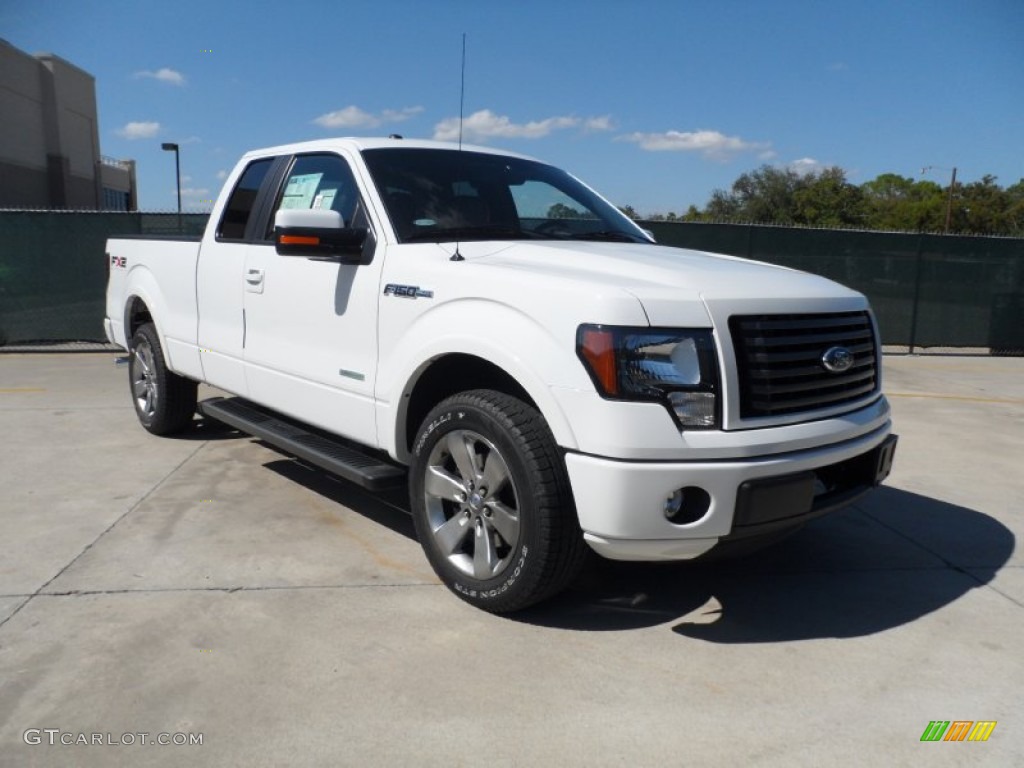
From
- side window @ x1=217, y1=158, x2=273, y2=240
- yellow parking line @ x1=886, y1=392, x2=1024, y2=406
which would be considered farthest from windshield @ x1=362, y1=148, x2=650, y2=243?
yellow parking line @ x1=886, y1=392, x2=1024, y2=406

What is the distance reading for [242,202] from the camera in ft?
17.0

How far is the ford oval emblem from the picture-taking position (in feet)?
10.8

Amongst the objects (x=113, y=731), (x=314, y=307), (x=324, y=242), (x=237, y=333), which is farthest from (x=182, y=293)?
(x=113, y=731)

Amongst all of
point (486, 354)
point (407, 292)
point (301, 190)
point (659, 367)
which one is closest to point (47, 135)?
→ point (301, 190)

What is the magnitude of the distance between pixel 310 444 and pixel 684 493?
7.24 ft

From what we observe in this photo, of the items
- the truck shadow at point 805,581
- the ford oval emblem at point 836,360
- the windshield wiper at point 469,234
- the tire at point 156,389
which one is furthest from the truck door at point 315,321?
the ford oval emblem at point 836,360

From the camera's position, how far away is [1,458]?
18.7 feet

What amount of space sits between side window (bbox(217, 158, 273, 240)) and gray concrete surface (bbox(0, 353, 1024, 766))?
5.19 feet

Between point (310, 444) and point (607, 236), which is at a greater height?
point (607, 236)

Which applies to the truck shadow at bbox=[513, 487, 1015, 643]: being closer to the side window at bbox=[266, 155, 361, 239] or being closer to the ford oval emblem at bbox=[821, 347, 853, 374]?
the ford oval emblem at bbox=[821, 347, 853, 374]

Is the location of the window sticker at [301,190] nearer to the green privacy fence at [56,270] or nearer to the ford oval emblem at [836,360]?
the ford oval emblem at [836,360]

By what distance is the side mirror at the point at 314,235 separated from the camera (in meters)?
3.78

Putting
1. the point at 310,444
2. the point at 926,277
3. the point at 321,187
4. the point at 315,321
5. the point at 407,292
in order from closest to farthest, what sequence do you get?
1. the point at 407,292
2. the point at 315,321
3. the point at 310,444
4. the point at 321,187
5. the point at 926,277

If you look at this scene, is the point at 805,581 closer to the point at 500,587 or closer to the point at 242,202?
the point at 500,587
